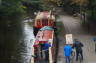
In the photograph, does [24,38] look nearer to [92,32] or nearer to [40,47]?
[92,32]

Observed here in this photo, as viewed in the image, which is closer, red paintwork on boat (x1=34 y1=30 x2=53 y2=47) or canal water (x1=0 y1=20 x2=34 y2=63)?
red paintwork on boat (x1=34 y1=30 x2=53 y2=47)

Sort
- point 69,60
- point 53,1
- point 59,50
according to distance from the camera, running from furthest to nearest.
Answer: point 53,1
point 59,50
point 69,60

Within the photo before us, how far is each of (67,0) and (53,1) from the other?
2.15 m

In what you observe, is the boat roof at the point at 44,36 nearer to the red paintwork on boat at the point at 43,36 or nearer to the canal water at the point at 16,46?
the red paintwork on boat at the point at 43,36

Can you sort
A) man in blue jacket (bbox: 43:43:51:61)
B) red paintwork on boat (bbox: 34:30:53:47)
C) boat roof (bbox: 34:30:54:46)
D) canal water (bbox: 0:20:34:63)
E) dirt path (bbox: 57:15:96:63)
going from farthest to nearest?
canal water (bbox: 0:20:34:63) → boat roof (bbox: 34:30:54:46) → red paintwork on boat (bbox: 34:30:53:47) → dirt path (bbox: 57:15:96:63) → man in blue jacket (bbox: 43:43:51:61)

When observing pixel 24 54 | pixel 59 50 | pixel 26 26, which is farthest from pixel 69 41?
pixel 26 26

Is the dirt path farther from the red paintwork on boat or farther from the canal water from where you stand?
the canal water

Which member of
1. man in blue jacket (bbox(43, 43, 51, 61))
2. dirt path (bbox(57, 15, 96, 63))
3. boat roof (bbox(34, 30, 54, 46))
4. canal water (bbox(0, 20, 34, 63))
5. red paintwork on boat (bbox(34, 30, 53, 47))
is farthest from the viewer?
canal water (bbox(0, 20, 34, 63))

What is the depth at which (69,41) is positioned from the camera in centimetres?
2367

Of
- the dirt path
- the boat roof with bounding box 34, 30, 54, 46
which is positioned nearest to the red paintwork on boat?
the boat roof with bounding box 34, 30, 54, 46

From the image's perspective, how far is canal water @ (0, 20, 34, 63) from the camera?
27880 millimetres

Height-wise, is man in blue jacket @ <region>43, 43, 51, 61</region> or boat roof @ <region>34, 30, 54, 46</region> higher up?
boat roof @ <region>34, 30, 54, 46</region>

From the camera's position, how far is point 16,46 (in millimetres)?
33094

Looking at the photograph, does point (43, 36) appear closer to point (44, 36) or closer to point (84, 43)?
point (44, 36)
